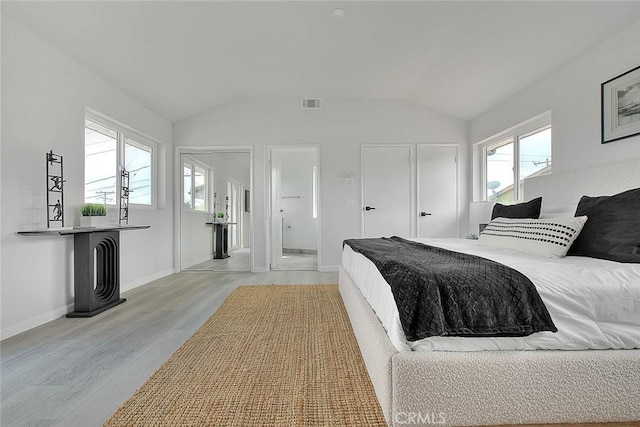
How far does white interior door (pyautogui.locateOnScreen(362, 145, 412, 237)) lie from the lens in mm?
4828

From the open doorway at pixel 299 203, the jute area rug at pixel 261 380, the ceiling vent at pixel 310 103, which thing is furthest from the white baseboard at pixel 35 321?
the open doorway at pixel 299 203

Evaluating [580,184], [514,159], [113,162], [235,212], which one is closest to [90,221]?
[113,162]

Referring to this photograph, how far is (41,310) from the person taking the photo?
8.16 ft

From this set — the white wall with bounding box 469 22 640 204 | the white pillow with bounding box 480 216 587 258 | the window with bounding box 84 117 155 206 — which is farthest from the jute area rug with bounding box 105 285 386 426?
the white wall with bounding box 469 22 640 204

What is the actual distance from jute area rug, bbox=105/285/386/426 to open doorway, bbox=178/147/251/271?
9.66ft

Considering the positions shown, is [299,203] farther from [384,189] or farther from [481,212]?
[481,212]

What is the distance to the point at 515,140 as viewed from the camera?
153 inches

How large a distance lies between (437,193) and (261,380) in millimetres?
4102

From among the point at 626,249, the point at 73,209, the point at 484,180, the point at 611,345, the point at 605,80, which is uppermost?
the point at 605,80

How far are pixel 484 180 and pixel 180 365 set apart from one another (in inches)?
181

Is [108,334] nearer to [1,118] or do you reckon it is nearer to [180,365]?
[180,365]

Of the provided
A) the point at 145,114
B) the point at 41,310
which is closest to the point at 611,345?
the point at 41,310

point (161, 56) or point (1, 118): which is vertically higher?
point (161, 56)

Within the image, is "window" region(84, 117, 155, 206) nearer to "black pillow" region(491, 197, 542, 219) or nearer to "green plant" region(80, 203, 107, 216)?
"green plant" region(80, 203, 107, 216)
